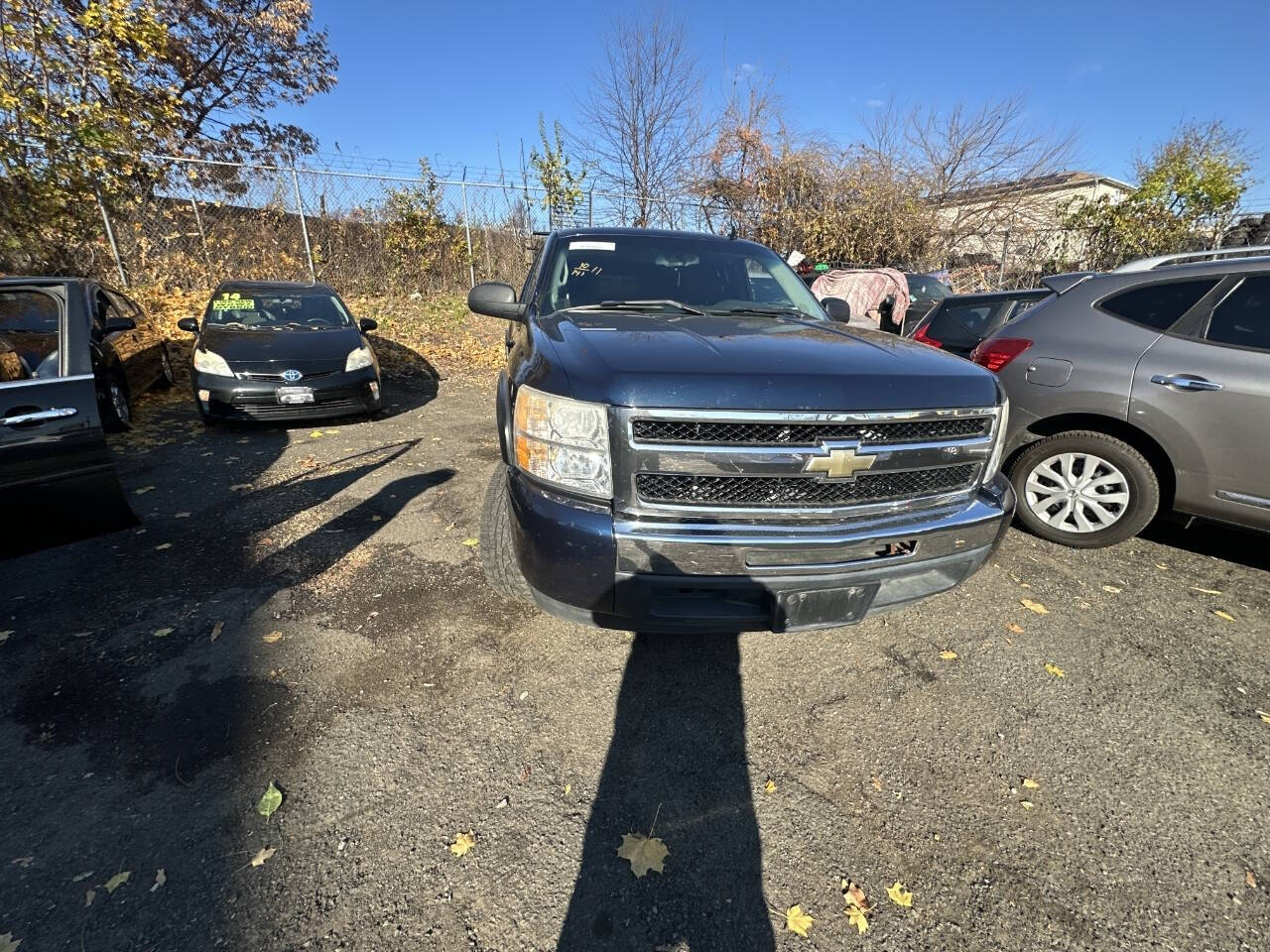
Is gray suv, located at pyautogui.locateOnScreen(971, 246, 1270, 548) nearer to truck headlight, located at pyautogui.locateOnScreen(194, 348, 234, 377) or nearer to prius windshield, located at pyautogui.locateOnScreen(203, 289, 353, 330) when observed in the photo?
truck headlight, located at pyautogui.locateOnScreen(194, 348, 234, 377)

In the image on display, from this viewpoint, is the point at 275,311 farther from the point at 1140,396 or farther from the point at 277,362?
the point at 1140,396

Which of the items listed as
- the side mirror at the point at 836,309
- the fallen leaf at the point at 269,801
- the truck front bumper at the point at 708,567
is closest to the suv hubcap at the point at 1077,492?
the side mirror at the point at 836,309

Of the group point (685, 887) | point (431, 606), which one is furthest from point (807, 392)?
point (431, 606)

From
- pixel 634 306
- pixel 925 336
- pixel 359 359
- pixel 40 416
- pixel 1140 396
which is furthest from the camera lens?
pixel 359 359

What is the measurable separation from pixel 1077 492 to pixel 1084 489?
0.15 feet

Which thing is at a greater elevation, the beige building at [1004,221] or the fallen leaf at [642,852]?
the beige building at [1004,221]

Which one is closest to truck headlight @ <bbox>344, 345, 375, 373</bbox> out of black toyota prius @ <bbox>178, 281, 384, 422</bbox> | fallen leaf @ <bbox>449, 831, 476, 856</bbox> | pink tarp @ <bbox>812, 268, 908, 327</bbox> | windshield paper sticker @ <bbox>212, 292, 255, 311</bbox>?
black toyota prius @ <bbox>178, 281, 384, 422</bbox>

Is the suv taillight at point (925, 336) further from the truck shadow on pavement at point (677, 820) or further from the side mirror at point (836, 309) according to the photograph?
the truck shadow on pavement at point (677, 820)

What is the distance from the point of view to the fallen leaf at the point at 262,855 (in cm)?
165

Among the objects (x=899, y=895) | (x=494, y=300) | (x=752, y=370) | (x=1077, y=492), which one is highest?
(x=494, y=300)

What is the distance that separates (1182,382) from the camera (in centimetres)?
316

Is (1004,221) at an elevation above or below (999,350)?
above

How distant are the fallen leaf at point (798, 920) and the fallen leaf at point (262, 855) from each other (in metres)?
1.50

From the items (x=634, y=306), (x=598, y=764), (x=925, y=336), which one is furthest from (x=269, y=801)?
(x=925, y=336)
